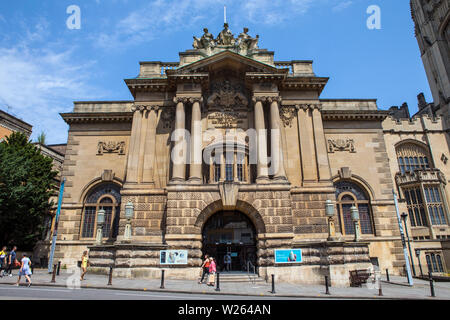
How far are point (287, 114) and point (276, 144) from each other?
153 inches

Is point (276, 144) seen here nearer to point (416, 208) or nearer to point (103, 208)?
point (103, 208)

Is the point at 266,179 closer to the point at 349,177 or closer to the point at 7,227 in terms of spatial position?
the point at 349,177

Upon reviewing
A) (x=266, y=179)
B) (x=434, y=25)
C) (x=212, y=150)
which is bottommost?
(x=266, y=179)

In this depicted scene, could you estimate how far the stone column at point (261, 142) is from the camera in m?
22.4

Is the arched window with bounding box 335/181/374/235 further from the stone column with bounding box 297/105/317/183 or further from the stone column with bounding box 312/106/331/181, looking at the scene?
the stone column with bounding box 297/105/317/183

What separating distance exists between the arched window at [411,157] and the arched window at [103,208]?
3338 cm

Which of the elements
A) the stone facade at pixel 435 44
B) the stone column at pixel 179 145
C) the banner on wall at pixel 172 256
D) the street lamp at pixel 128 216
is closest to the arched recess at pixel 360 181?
the stone column at pixel 179 145

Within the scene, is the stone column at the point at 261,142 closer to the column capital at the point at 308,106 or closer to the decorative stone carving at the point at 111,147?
the column capital at the point at 308,106

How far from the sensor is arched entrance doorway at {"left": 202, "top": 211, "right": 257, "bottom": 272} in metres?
22.2

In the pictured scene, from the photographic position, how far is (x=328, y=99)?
1177 inches

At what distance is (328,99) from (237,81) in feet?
32.3

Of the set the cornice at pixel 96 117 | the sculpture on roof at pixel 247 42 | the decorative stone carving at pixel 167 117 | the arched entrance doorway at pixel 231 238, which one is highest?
the sculpture on roof at pixel 247 42
